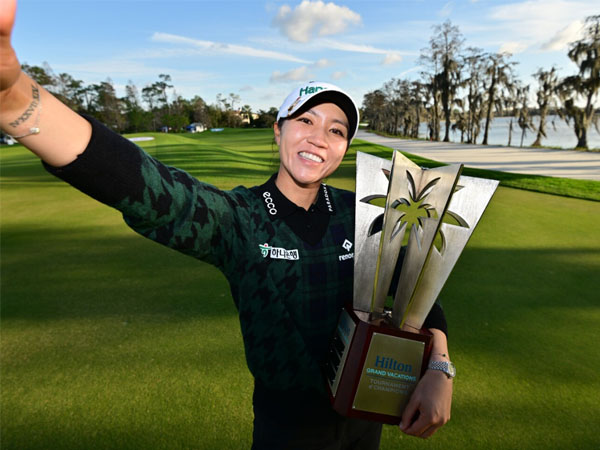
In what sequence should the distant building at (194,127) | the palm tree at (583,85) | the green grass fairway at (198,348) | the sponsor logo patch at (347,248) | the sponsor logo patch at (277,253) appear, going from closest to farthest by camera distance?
the sponsor logo patch at (277,253)
the sponsor logo patch at (347,248)
the green grass fairway at (198,348)
the palm tree at (583,85)
the distant building at (194,127)

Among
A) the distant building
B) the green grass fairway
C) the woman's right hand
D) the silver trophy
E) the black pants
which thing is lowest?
the green grass fairway

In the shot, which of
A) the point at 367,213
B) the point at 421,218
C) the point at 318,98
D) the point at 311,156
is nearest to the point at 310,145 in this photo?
the point at 311,156

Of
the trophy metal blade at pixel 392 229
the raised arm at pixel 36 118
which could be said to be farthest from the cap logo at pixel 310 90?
the raised arm at pixel 36 118

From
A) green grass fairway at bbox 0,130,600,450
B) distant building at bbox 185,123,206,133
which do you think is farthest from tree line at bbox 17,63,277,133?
green grass fairway at bbox 0,130,600,450

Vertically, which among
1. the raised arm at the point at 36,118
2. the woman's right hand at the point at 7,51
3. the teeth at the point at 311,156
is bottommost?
the teeth at the point at 311,156

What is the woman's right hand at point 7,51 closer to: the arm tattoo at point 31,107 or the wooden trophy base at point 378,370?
the arm tattoo at point 31,107

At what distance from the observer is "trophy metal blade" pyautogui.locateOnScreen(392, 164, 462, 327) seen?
83 centimetres

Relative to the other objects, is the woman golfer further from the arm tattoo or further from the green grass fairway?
the green grass fairway

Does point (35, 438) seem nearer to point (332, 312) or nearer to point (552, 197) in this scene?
point (332, 312)

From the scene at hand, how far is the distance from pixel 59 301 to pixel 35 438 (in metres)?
1.46

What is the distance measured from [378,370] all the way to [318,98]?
2.50 ft

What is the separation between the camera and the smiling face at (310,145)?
109cm

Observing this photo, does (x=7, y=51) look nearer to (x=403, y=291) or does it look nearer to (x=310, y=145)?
(x=310, y=145)

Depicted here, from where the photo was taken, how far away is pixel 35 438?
5.43 feet
